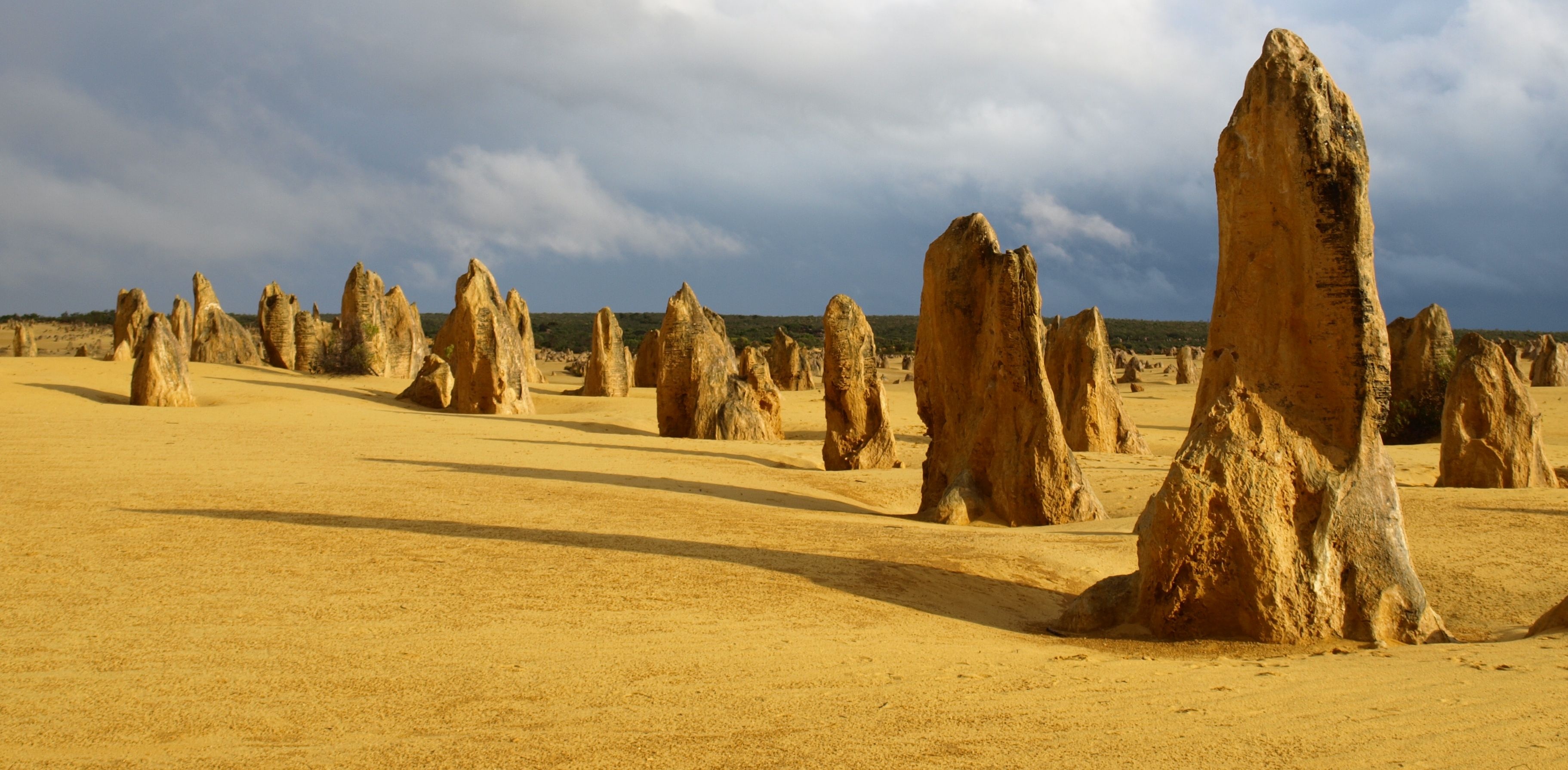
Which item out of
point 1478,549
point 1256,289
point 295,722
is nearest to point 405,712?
point 295,722

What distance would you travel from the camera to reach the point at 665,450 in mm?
14555

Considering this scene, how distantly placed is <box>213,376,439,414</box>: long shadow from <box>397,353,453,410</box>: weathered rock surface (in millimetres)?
145

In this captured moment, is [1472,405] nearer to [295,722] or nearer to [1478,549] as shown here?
[1478,549]

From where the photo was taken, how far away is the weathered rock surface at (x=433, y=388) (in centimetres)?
2136

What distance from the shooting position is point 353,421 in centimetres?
1571

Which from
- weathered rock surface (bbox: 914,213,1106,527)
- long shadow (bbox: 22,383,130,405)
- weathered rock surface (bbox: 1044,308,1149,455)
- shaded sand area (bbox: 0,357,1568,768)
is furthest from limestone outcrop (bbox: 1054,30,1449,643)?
long shadow (bbox: 22,383,130,405)

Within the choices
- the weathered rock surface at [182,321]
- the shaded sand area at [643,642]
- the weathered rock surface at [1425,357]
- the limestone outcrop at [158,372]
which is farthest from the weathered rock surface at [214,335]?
the weathered rock surface at [1425,357]

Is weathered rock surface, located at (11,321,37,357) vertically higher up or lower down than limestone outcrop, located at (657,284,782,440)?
higher up

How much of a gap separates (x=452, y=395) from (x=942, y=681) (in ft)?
60.5

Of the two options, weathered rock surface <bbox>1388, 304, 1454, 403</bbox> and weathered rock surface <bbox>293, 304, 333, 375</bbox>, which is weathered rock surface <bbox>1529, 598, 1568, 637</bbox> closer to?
weathered rock surface <bbox>1388, 304, 1454, 403</bbox>

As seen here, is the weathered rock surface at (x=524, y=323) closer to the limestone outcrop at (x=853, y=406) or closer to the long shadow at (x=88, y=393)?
the long shadow at (x=88, y=393)

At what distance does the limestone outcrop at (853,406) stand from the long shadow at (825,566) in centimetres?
745

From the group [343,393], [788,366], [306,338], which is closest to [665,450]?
[343,393]

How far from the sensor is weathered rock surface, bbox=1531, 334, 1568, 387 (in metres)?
27.4
